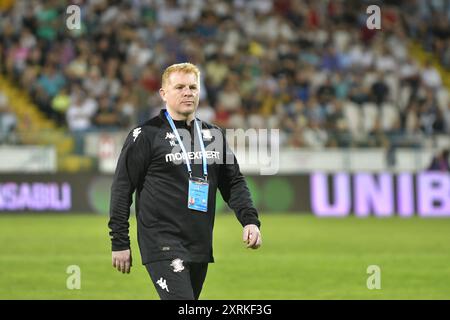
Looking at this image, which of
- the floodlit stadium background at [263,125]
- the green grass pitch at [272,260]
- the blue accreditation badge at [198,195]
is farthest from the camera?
the floodlit stadium background at [263,125]

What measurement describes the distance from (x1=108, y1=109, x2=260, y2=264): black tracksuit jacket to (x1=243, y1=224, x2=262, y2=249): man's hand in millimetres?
274

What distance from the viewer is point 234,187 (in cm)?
782

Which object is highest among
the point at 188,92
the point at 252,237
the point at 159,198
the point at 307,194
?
the point at 188,92

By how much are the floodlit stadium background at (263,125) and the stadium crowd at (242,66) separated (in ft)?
0.16

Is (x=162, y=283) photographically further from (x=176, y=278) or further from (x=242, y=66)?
(x=242, y=66)

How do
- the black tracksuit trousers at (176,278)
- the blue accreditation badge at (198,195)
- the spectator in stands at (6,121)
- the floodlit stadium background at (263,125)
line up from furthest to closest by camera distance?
1. the spectator in stands at (6,121)
2. the floodlit stadium background at (263,125)
3. the blue accreditation badge at (198,195)
4. the black tracksuit trousers at (176,278)

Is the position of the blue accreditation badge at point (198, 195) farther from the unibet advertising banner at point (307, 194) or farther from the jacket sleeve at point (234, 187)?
the unibet advertising banner at point (307, 194)

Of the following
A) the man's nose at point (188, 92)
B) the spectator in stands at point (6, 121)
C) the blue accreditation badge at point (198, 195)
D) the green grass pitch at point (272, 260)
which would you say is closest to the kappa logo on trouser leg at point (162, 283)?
the blue accreditation badge at point (198, 195)

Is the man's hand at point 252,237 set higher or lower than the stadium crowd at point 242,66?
lower

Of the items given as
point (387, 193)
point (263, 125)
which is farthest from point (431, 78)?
point (263, 125)

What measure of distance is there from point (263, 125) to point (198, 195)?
1582 centimetres

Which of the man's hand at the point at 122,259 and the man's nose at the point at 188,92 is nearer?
the man's hand at the point at 122,259

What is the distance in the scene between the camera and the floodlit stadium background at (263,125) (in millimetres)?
15164

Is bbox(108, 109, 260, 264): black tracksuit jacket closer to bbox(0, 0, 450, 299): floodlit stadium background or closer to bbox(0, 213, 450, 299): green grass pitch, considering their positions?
bbox(0, 213, 450, 299): green grass pitch
